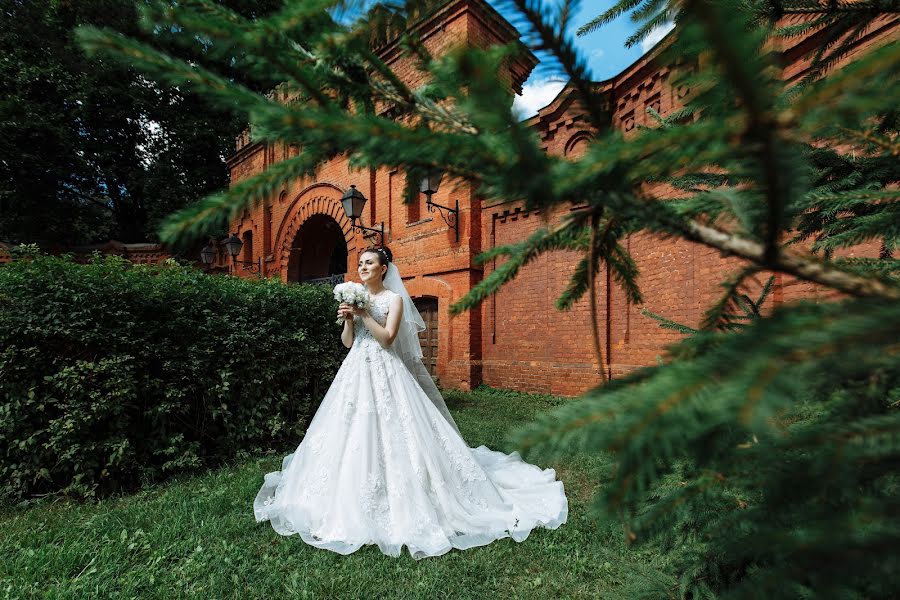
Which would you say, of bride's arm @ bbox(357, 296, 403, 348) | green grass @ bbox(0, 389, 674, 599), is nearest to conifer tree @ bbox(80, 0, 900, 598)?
green grass @ bbox(0, 389, 674, 599)

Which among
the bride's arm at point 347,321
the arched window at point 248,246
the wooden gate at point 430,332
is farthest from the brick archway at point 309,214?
the bride's arm at point 347,321

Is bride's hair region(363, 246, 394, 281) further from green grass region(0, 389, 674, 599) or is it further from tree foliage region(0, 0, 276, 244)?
tree foliage region(0, 0, 276, 244)

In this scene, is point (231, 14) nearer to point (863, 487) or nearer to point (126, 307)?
point (863, 487)

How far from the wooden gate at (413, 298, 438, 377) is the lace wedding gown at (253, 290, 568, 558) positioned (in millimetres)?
5800

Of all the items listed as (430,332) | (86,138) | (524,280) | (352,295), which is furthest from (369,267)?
(86,138)

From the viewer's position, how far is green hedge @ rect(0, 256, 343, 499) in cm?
340

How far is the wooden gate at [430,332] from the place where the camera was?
971 cm

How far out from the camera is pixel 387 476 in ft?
10.4

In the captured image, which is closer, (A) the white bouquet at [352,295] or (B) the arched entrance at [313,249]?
(A) the white bouquet at [352,295]

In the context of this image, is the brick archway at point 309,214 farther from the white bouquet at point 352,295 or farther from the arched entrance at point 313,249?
the white bouquet at point 352,295

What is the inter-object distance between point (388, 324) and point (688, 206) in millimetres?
3111

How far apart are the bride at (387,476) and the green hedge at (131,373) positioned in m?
1.02

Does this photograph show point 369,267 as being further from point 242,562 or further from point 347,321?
point 242,562

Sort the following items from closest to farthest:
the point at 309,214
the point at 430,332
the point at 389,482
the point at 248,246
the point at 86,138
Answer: the point at 389,482 < the point at 430,332 < the point at 309,214 < the point at 248,246 < the point at 86,138
